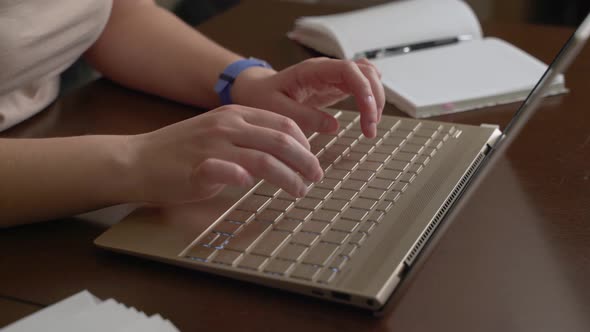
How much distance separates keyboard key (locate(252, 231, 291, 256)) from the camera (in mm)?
583

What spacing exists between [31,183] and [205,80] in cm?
38

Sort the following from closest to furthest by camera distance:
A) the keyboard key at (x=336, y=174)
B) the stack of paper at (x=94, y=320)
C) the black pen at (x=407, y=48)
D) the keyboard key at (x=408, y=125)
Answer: the stack of paper at (x=94, y=320), the keyboard key at (x=336, y=174), the keyboard key at (x=408, y=125), the black pen at (x=407, y=48)

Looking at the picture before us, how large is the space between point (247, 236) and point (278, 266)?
0.06 m

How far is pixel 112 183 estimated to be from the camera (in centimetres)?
69

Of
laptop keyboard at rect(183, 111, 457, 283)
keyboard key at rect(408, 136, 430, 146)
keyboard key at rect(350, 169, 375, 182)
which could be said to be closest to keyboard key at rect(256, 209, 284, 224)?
laptop keyboard at rect(183, 111, 457, 283)

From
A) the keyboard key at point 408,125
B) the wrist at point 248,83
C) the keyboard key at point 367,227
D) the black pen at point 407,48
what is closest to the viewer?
the keyboard key at point 367,227

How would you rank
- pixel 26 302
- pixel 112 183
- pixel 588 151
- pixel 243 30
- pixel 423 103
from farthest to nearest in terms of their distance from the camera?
1. pixel 243 30
2. pixel 423 103
3. pixel 588 151
4. pixel 112 183
5. pixel 26 302

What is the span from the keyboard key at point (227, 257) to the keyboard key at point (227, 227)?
0.09 feet

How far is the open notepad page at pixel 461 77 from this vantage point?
936mm

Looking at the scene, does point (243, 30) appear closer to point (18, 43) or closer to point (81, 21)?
point (81, 21)

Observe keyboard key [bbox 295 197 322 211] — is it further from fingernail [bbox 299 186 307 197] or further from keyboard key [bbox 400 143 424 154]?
keyboard key [bbox 400 143 424 154]

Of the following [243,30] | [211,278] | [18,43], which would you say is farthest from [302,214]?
[243,30]

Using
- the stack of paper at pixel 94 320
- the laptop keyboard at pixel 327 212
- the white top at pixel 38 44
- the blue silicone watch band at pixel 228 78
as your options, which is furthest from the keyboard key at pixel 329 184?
the white top at pixel 38 44

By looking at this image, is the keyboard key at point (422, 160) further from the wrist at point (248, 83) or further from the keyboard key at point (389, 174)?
the wrist at point (248, 83)
